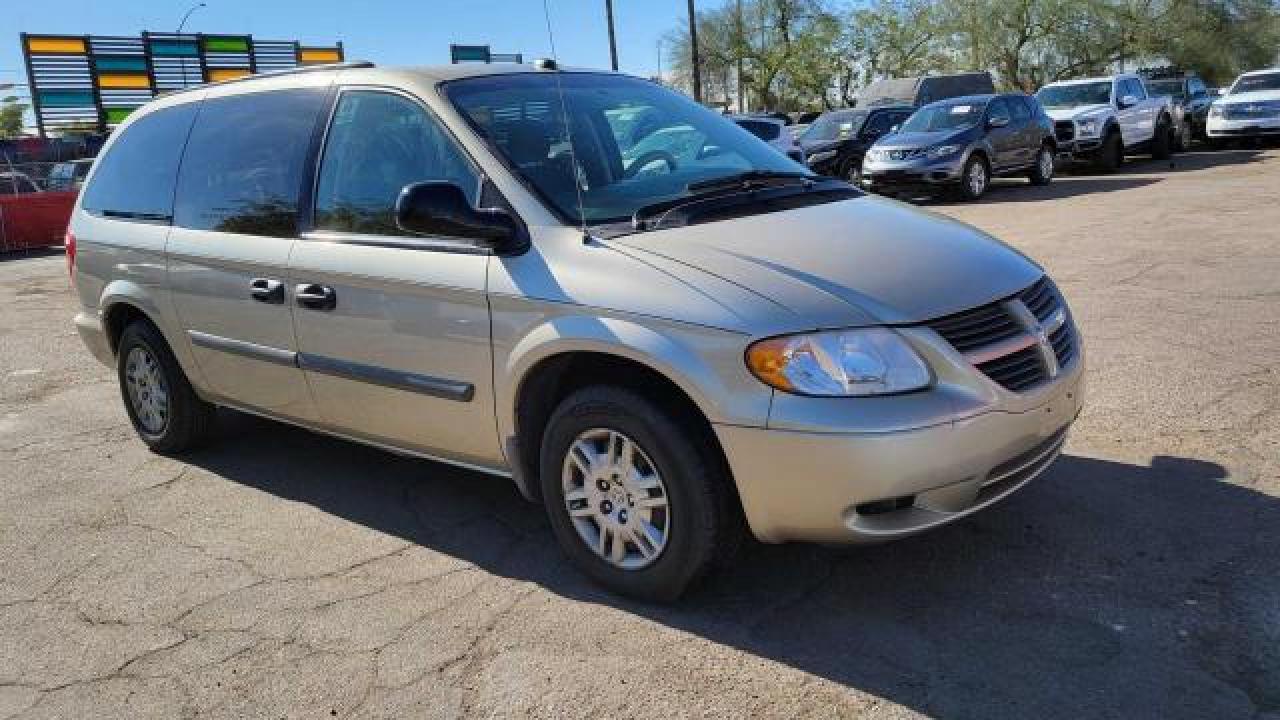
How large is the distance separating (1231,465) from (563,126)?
3057 mm

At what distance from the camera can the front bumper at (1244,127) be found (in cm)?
2175

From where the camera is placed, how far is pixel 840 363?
291 centimetres

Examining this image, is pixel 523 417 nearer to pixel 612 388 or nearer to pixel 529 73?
pixel 612 388

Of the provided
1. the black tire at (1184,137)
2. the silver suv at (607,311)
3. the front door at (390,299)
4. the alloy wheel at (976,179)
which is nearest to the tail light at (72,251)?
the silver suv at (607,311)

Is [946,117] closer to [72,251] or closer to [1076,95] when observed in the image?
[1076,95]

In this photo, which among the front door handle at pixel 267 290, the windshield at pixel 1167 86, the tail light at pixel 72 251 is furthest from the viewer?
the windshield at pixel 1167 86

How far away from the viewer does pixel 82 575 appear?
4066 mm

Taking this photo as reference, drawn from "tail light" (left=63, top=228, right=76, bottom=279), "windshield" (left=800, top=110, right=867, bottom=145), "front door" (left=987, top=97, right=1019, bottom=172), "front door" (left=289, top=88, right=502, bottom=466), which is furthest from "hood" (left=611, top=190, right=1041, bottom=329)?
"windshield" (left=800, top=110, right=867, bottom=145)

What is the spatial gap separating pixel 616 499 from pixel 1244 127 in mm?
23454

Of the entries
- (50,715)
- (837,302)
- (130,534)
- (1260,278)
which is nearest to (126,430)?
(130,534)

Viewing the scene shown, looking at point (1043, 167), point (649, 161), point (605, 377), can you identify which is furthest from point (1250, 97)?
point (605, 377)

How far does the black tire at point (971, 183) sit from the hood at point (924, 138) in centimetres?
44

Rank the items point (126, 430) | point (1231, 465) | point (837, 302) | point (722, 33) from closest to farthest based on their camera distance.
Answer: point (837, 302), point (1231, 465), point (126, 430), point (722, 33)

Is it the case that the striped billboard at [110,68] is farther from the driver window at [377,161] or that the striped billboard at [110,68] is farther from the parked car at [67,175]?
the driver window at [377,161]
